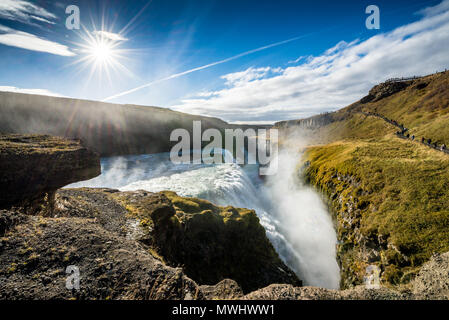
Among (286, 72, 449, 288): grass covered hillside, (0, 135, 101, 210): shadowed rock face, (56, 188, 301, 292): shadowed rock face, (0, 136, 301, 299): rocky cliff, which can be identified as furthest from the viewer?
(286, 72, 449, 288): grass covered hillside

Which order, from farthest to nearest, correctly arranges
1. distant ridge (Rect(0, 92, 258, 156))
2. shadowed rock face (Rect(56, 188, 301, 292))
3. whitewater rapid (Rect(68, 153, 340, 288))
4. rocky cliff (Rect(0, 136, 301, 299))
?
distant ridge (Rect(0, 92, 258, 156))
whitewater rapid (Rect(68, 153, 340, 288))
shadowed rock face (Rect(56, 188, 301, 292))
rocky cliff (Rect(0, 136, 301, 299))

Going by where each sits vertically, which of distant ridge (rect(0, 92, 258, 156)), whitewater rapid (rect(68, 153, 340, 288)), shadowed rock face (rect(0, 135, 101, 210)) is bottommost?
whitewater rapid (rect(68, 153, 340, 288))

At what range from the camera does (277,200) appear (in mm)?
56188

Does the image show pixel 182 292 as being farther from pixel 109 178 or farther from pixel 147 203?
pixel 109 178

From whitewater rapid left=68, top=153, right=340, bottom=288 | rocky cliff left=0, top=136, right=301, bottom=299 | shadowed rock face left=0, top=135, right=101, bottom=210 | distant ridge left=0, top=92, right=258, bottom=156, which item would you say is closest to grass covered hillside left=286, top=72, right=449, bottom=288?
whitewater rapid left=68, top=153, right=340, bottom=288

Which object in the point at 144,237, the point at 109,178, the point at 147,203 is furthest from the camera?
the point at 109,178

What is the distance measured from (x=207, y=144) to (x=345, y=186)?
329ft

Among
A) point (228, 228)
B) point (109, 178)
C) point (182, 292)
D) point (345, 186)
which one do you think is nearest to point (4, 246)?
point (182, 292)

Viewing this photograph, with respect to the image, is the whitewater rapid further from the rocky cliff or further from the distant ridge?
the distant ridge

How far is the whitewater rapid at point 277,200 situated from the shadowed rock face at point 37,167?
25948 millimetres

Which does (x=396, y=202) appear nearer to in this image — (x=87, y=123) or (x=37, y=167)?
(x=37, y=167)

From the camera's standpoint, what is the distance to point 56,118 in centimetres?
9212

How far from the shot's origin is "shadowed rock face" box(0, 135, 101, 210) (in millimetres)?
10742

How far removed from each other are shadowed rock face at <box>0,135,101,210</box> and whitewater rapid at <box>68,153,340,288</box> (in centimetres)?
2595
